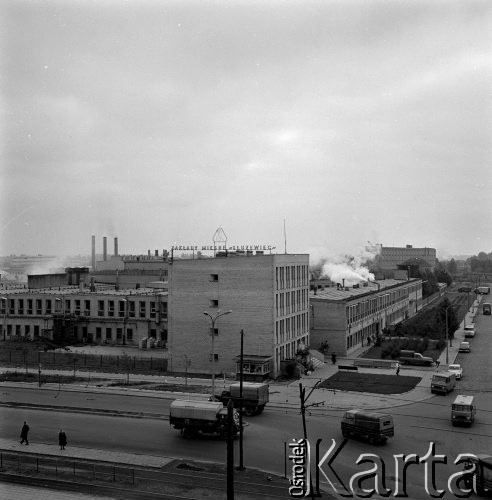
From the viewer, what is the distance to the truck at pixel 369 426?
3253cm

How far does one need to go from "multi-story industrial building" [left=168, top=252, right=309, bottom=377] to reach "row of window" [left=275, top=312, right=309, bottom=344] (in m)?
0.09

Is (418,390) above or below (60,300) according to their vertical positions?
below

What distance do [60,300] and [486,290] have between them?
132 m

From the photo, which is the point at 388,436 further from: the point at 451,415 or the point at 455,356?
the point at 455,356

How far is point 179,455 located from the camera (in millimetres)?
30969

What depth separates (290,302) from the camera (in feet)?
198

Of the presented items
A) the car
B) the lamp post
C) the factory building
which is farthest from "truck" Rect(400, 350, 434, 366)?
the lamp post

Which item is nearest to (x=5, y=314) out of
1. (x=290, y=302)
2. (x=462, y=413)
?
(x=290, y=302)

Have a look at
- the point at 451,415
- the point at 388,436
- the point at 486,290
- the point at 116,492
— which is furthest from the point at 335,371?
the point at 486,290

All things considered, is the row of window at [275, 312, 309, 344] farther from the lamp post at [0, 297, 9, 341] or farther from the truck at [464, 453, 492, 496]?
the lamp post at [0, 297, 9, 341]

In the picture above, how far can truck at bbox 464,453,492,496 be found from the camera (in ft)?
83.3

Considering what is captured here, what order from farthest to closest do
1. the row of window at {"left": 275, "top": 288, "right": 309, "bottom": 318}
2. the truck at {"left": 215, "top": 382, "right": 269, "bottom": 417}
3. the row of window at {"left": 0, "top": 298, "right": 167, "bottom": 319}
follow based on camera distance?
the row of window at {"left": 0, "top": 298, "right": 167, "bottom": 319}
the row of window at {"left": 275, "top": 288, "right": 309, "bottom": 318}
the truck at {"left": 215, "top": 382, "right": 269, "bottom": 417}

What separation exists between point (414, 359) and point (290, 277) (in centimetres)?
1566

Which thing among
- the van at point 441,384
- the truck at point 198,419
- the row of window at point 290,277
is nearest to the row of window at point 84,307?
the row of window at point 290,277
